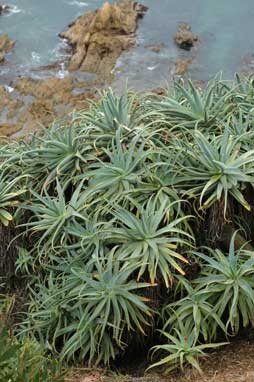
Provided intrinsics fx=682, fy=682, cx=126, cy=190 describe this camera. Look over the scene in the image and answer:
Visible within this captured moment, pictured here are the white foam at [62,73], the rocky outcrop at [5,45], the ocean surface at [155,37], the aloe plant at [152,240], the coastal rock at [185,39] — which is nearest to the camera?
the aloe plant at [152,240]

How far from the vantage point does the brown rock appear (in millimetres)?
17969

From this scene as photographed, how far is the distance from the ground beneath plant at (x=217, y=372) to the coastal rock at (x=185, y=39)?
1476 centimetres

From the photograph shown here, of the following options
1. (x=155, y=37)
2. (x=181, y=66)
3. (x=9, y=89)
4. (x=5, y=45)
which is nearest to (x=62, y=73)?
(x=9, y=89)

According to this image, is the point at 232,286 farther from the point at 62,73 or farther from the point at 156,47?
the point at 156,47

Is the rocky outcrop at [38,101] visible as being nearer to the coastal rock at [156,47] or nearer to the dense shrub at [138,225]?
the coastal rock at [156,47]

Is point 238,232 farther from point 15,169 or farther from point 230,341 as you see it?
point 15,169

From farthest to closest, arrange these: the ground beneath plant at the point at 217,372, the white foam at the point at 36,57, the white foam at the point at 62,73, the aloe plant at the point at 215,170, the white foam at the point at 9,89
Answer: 1. the white foam at the point at 36,57
2. the white foam at the point at 62,73
3. the white foam at the point at 9,89
4. the aloe plant at the point at 215,170
5. the ground beneath plant at the point at 217,372

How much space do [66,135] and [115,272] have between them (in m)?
1.77

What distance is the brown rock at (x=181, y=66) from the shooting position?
59.0ft

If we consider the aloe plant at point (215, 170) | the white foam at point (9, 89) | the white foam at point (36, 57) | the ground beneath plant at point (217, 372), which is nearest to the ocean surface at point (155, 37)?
the white foam at point (36, 57)

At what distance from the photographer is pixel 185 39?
19.2m

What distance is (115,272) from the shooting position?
17.4 ft

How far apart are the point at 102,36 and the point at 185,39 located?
7.68 ft

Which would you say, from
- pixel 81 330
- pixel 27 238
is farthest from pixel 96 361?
pixel 27 238
